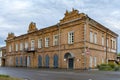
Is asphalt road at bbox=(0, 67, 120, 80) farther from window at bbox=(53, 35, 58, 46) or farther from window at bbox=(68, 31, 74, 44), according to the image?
window at bbox=(53, 35, 58, 46)

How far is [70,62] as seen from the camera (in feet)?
141

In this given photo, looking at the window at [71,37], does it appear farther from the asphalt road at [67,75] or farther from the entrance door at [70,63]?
the asphalt road at [67,75]

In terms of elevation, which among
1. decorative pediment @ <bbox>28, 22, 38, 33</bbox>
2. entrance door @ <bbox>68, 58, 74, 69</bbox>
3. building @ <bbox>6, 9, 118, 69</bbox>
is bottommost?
entrance door @ <bbox>68, 58, 74, 69</bbox>

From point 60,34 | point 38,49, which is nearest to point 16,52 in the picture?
point 38,49

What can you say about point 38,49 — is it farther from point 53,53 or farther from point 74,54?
point 74,54

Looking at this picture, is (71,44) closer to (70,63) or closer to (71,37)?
(71,37)

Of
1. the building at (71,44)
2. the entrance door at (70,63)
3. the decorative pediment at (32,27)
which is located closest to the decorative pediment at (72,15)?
the building at (71,44)

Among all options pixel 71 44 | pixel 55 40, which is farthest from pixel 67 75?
pixel 55 40

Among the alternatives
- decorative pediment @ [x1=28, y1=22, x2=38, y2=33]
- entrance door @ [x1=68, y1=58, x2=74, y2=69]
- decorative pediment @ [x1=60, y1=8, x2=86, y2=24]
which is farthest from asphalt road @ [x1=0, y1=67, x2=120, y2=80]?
decorative pediment @ [x1=28, y1=22, x2=38, y2=33]

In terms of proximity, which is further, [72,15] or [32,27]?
[32,27]

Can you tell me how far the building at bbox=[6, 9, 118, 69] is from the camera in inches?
1598

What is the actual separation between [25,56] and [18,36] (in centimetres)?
878

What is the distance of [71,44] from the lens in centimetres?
4300

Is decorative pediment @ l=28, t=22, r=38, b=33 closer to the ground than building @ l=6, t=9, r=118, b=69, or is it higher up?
higher up
